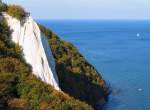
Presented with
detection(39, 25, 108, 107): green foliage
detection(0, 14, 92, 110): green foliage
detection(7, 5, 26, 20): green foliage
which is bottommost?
detection(39, 25, 108, 107): green foliage

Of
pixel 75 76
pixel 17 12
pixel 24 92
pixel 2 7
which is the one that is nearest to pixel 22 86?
pixel 24 92

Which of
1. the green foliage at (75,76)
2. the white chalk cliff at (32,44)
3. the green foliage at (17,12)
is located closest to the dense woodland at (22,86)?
the green foliage at (17,12)

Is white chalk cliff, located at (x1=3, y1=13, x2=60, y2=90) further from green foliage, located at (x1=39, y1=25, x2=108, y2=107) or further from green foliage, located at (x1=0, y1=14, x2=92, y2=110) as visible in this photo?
green foliage, located at (x1=39, y1=25, x2=108, y2=107)

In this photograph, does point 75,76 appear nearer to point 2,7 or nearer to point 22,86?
point 2,7

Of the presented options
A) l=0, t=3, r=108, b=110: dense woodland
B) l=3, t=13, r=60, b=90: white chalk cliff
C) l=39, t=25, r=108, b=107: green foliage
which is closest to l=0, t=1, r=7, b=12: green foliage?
l=0, t=3, r=108, b=110: dense woodland

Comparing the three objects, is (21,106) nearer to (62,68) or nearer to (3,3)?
(3,3)

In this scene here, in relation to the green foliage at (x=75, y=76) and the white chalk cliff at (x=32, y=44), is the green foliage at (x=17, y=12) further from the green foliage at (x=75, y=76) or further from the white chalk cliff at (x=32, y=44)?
the green foliage at (x=75, y=76)
